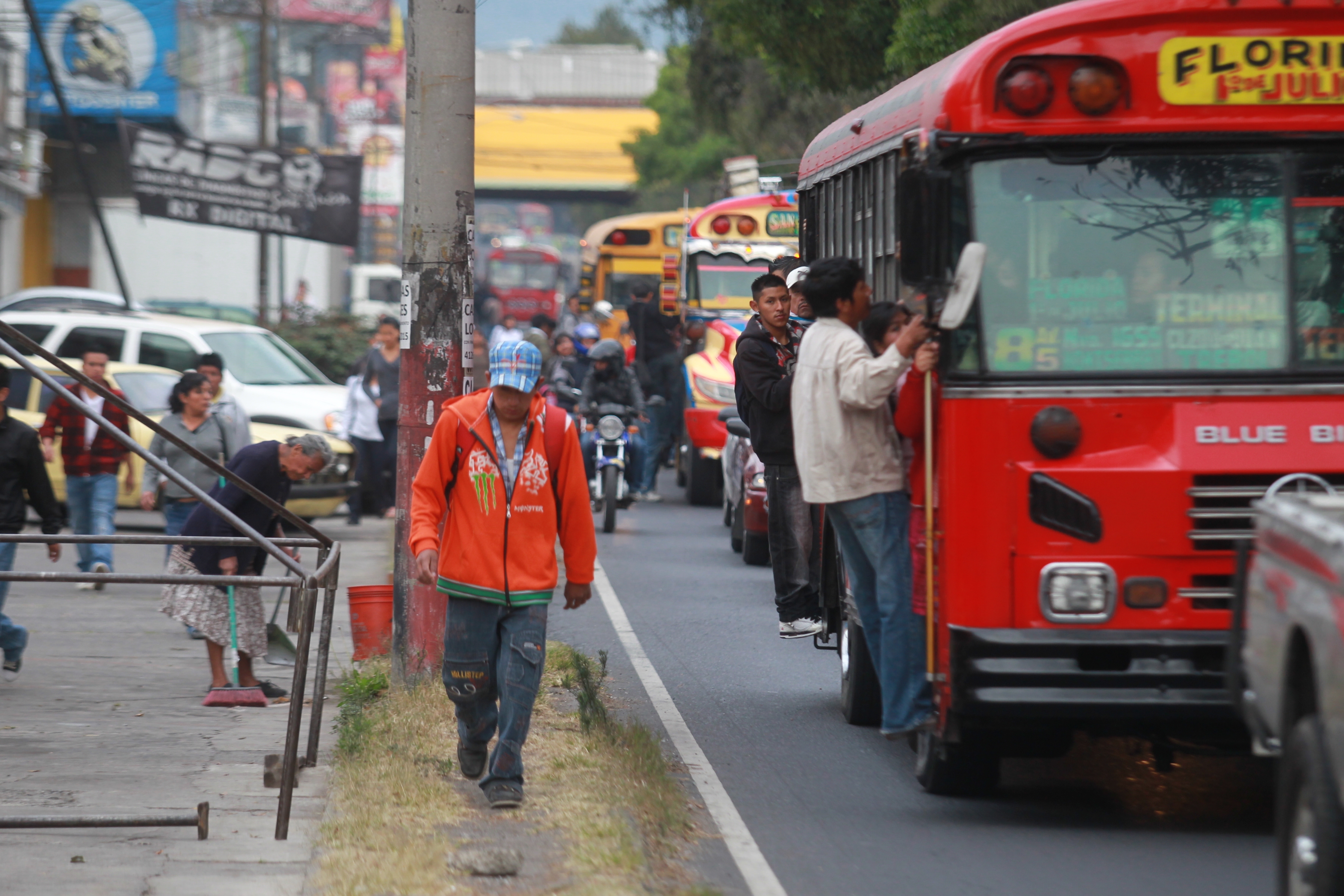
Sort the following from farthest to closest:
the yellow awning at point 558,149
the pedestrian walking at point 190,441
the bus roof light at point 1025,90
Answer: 1. the yellow awning at point 558,149
2. the pedestrian walking at point 190,441
3. the bus roof light at point 1025,90

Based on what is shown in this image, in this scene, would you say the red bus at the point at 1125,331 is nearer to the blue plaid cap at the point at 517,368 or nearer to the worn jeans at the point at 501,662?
the blue plaid cap at the point at 517,368

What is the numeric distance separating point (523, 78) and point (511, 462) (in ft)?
326

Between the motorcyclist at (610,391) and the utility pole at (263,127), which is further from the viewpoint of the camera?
the utility pole at (263,127)

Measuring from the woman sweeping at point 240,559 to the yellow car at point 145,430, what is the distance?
6364 millimetres

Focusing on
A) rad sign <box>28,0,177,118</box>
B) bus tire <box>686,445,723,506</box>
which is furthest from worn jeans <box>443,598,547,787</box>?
rad sign <box>28,0,177,118</box>

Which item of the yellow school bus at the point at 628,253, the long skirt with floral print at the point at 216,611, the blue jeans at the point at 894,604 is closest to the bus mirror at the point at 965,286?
the blue jeans at the point at 894,604

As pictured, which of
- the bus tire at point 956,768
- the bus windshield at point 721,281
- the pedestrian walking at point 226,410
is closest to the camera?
the bus tire at point 956,768

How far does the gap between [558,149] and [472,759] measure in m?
79.4

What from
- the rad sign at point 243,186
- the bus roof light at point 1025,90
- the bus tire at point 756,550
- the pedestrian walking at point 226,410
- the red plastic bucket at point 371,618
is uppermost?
the rad sign at point 243,186

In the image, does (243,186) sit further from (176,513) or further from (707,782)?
(707,782)

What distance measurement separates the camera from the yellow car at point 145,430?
16.0 meters

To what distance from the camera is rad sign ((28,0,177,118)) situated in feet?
130

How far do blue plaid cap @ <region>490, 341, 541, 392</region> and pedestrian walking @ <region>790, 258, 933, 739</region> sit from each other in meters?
1.03

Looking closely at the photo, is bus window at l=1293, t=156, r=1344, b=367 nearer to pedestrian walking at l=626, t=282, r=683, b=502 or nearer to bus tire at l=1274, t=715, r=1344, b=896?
bus tire at l=1274, t=715, r=1344, b=896
